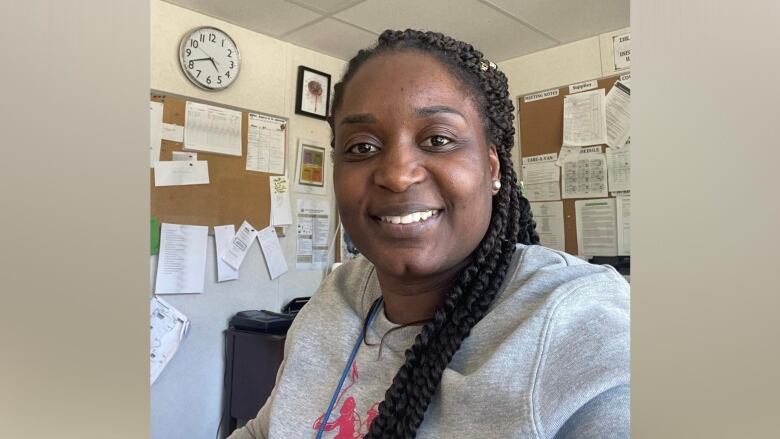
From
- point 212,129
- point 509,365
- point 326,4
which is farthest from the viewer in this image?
point 212,129

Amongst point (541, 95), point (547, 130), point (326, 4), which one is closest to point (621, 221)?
point (547, 130)

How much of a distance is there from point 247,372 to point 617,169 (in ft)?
6.31

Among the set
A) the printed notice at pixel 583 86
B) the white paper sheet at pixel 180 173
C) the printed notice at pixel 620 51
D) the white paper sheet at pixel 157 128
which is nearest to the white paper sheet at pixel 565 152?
the printed notice at pixel 583 86

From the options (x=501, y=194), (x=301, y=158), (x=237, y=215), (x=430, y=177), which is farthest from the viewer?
(x=301, y=158)

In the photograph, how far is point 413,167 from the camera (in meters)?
0.66

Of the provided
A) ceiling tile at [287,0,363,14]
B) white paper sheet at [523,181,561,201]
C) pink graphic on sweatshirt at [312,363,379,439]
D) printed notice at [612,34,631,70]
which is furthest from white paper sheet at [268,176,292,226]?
pink graphic on sweatshirt at [312,363,379,439]

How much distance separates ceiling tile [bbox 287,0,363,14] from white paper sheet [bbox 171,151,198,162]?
79 cm

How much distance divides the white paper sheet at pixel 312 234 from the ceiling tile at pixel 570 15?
1310 mm

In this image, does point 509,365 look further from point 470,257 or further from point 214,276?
point 214,276

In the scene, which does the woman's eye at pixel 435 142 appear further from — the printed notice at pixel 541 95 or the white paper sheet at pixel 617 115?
the printed notice at pixel 541 95
